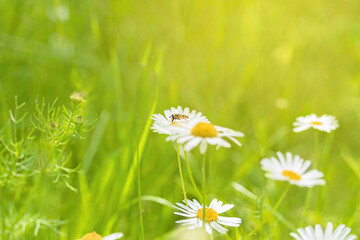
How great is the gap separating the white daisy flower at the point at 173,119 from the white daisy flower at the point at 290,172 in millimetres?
125

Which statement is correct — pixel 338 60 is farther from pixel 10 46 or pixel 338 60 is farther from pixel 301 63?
pixel 10 46

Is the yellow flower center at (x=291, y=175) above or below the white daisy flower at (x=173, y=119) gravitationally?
below

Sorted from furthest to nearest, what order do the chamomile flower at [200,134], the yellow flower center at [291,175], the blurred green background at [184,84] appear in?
the blurred green background at [184,84] < the yellow flower center at [291,175] < the chamomile flower at [200,134]

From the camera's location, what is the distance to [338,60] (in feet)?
8.76

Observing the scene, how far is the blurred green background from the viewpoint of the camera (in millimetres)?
1443

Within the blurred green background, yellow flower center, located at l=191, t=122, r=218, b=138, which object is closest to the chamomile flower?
yellow flower center, located at l=191, t=122, r=218, b=138

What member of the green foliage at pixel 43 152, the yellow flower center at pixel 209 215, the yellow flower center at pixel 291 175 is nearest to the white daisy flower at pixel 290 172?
the yellow flower center at pixel 291 175

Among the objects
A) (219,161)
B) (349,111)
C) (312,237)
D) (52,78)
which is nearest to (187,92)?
(219,161)

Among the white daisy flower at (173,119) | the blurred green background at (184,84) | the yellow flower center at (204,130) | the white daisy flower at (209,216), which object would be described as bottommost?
the white daisy flower at (209,216)

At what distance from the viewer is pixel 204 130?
0.69m

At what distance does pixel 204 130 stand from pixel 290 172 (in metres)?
0.21

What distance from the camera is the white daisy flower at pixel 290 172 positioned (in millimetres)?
726

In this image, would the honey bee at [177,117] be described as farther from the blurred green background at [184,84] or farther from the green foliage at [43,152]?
the blurred green background at [184,84]

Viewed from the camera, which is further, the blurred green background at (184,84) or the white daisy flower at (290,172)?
the blurred green background at (184,84)
